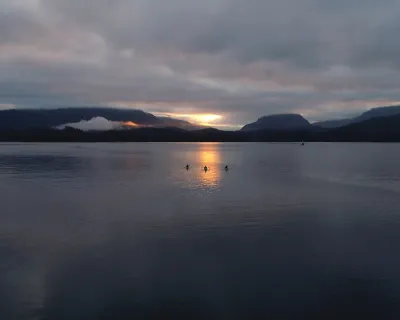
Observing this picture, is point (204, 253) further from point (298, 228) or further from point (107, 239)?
point (298, 228)

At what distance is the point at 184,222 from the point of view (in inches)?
1113

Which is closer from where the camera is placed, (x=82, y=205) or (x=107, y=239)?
(x=107, y=239)

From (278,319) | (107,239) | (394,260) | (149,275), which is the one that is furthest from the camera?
(107,239)

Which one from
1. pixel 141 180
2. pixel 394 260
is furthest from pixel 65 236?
pixel 141 180

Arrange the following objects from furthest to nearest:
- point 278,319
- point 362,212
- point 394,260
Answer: point 362,212, point 394,260, point 278,319

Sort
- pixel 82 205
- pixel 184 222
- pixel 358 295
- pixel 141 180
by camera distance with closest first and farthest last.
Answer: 1. pixel 358 295
2. pixel 184 222
3. pixel 82 205
4. pixel 141 180

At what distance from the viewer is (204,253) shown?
67.5 ft

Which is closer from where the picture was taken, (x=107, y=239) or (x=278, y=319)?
(x=278, y=319)

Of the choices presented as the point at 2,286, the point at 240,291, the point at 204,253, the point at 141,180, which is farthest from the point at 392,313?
the point at 141,180

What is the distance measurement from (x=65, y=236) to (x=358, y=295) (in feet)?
57.8

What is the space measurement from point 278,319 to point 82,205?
84.0ft

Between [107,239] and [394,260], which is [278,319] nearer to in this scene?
[394,260]

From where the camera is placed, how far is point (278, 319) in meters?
13.6

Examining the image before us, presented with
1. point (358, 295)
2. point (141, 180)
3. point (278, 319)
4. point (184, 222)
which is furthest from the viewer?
point (141, 180)
